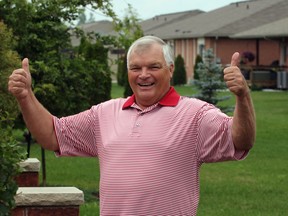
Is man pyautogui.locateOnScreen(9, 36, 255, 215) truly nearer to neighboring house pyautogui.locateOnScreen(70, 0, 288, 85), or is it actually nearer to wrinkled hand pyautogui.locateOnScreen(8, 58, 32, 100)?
wrinkled hand pyautogui.locateOnScreen(8, 58, 32, 100)

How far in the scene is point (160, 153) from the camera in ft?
16.4

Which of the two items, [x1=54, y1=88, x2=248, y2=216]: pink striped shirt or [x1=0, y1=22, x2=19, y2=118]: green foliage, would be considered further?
[x1=0, y1=22, x2=19, y2=118]: green foliage

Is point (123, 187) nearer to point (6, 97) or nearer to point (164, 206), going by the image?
point (164, 206)

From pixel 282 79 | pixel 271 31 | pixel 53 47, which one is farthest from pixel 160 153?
pixel 271 31

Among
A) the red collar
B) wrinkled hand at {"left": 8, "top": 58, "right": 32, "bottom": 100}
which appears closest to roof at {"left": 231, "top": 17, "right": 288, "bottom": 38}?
the red collar

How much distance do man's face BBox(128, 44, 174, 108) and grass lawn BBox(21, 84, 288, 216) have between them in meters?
5.82

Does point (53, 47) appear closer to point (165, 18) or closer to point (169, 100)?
point (169, 100)

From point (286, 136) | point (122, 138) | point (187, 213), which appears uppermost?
point (122, 138)

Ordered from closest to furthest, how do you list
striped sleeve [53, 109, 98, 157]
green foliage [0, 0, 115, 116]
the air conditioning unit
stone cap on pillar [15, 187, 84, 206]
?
striped sleeve [53, 109, 98, 157], stone cap on pillar [15, 187, 84, 206], green foliage [0, 0, 115, 116], the air conditioning unit

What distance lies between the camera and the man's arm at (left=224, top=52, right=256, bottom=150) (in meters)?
4.66

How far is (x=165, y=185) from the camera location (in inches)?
196

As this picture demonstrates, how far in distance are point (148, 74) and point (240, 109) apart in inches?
23.2

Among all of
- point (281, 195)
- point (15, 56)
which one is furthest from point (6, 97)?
point (281, 195)

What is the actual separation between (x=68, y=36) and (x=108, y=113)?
26.3 ft
